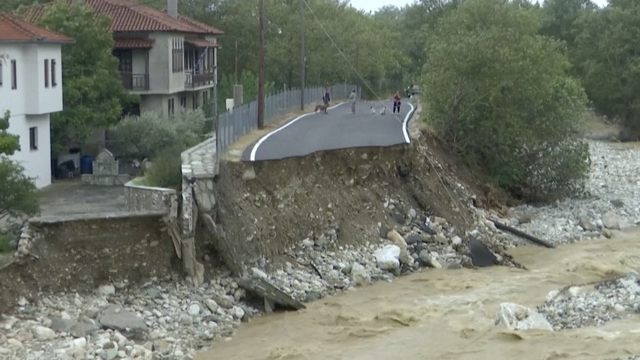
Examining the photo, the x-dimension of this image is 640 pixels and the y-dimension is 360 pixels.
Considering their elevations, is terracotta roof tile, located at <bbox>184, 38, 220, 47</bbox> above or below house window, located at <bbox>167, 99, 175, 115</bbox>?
above

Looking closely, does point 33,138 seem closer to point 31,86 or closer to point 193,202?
point 31,86

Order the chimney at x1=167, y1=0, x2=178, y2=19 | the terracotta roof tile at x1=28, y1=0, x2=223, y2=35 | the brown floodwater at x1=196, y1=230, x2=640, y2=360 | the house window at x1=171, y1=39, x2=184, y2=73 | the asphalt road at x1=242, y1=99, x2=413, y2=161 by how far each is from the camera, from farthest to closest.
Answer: the chimney at x1=167, y1=0, x2=178, y2=19 < the house window at x1=171, y1=39, x2=184, y2=73 < the terracotta roof tile at x1=28, y1=0, x2=223, y2=35 < the asphalt road at x1=242, y1=99, x2=413, y2=161 < the brown floodwater at x1=196, y1=230, x2=640, y2=360

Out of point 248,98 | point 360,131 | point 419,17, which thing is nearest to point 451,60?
point 360,131

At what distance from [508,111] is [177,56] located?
19.8 metres

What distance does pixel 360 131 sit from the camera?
41688 millimetres

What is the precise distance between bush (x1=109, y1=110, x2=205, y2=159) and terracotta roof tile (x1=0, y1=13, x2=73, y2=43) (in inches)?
198

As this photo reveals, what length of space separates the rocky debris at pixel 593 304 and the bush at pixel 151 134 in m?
19.4

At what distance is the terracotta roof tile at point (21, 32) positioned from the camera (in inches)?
1495

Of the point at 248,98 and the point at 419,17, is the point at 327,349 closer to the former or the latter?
the point at 248,98

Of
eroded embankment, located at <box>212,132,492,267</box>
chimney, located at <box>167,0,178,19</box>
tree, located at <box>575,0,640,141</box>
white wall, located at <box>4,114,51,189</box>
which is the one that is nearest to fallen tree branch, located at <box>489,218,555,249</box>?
eroded embankment, located at <box>212,132,492,267</box>

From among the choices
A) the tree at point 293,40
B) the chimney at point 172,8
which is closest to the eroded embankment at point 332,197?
the chimney at point 172,8

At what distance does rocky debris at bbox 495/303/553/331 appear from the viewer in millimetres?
24312

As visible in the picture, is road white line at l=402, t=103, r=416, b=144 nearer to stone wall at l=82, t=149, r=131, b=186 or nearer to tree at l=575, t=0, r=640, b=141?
stone wall at l=82, t=149, r=131, b=186

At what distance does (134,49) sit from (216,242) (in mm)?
25065
